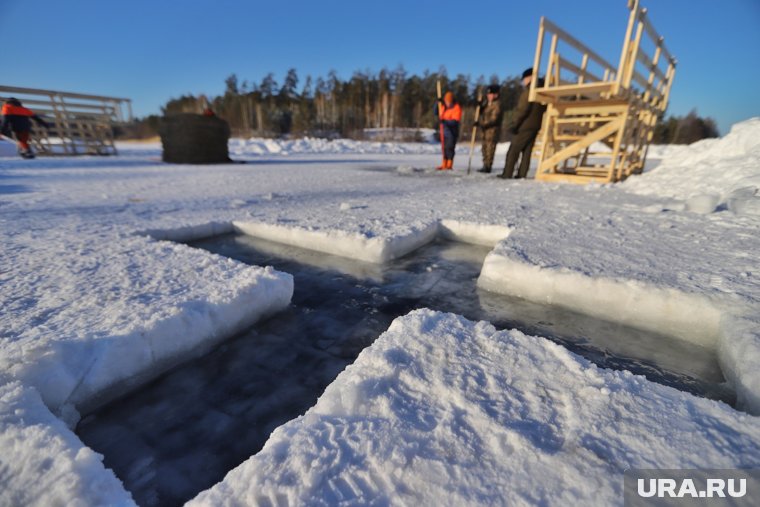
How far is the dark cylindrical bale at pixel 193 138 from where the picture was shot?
7.93 m

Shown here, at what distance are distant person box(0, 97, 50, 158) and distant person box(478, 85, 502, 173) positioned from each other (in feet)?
35.2

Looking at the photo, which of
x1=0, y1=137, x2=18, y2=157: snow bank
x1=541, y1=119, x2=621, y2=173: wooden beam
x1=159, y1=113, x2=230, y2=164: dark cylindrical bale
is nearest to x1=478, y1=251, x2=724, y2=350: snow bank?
x1=541, y1=119, x2=621, y2=173: wooden beam

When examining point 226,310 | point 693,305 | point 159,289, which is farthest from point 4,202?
point 693,305

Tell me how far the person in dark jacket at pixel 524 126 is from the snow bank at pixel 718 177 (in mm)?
1741

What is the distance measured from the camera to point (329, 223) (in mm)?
2771

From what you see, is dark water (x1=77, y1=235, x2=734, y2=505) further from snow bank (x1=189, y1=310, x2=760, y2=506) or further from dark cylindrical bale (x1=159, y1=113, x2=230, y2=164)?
dark cylindrical bale (x1=159, y1=113, x2=230, y2=164)

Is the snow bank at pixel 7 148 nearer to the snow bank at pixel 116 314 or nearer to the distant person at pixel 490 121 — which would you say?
the snow bank at pixel 116 314

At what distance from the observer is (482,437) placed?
822 mm

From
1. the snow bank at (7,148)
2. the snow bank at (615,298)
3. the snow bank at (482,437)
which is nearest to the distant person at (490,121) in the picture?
the snow bank at (615,298)

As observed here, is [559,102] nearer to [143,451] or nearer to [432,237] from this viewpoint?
[432,237]

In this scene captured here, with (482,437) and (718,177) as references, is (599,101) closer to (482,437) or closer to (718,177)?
(718,177)

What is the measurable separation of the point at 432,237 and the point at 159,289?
1964 mm

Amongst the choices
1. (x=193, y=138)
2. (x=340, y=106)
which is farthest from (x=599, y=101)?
(x=340, y=106)

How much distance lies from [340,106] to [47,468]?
142 ft
